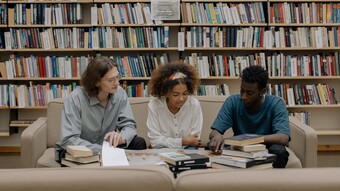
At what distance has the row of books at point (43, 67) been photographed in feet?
16.3

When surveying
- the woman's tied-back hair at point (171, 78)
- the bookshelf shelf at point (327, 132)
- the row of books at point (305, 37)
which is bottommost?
the bookshelf shelf at point (327, 132)

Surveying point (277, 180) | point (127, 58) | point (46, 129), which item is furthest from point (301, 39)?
point (277, 180)

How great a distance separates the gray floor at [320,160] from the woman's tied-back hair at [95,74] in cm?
186

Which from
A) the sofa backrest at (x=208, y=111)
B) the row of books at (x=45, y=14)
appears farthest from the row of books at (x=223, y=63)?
the sofa backrest at (x=208, y=111)

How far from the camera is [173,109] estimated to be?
306 cm

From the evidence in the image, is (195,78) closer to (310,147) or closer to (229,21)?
(310,147)

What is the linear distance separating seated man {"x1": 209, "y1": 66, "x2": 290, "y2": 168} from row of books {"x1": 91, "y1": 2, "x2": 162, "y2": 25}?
2.25 meters

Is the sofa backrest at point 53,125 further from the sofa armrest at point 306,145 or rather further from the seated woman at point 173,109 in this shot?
the sofa armrest at point 306,145

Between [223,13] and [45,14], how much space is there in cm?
195

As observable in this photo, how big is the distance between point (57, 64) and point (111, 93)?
6.99 feet

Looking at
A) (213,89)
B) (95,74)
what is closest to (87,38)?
(213,89)

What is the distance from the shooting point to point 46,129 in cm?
329

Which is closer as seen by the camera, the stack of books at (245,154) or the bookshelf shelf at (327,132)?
the stack of books at (245,154)

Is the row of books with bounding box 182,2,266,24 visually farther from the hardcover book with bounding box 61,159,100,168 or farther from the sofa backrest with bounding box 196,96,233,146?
the hardcover book with bounding box 61,159,100,168
